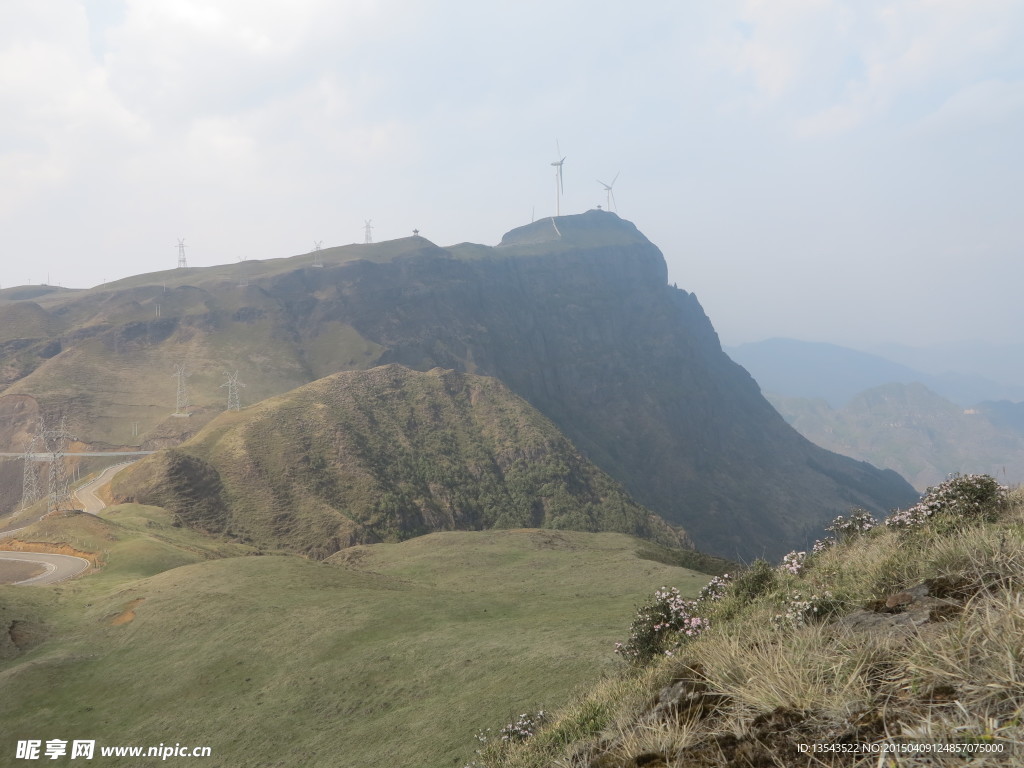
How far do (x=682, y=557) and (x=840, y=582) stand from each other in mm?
49847

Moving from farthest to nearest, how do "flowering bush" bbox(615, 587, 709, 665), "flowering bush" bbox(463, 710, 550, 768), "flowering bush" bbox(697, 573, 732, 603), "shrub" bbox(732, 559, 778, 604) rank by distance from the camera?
"flowering bush" bbox(697, 573, 732, 603)
"flowering bush" bbox(615, 587, 709, 665)
"shrub" bbox(732, 559, 778, 604)
"flowering bush" bbox(463, 710, 550, 768)

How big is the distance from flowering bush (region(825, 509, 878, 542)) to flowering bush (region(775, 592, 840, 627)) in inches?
316

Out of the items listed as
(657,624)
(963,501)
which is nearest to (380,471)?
(657,624)

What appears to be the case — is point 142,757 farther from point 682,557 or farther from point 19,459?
point 19,459

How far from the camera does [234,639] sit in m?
25.8

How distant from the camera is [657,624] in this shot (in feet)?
42.5

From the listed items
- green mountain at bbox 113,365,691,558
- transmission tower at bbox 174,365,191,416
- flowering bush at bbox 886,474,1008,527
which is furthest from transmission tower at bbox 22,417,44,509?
flowering bush at bbox 886,474,1008,527

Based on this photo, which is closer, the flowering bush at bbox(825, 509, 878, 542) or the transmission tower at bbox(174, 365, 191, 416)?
the flowering bush at bbox(825, 509, 878, 542)

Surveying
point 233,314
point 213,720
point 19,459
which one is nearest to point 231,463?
point 19,459

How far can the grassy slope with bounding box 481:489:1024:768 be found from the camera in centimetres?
399

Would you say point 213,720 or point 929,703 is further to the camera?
point 213,720

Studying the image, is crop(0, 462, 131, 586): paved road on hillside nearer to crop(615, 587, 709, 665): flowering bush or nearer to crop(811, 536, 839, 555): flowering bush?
crop(615, 587, 709, 665): flowering bush

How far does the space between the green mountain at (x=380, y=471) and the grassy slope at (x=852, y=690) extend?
69.3 m

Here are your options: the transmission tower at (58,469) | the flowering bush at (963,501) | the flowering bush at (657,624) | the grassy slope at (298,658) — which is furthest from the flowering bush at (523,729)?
the transmission tower at (58,469)
